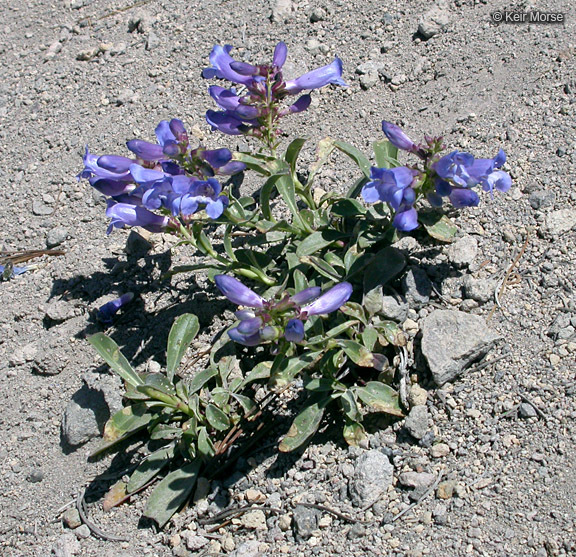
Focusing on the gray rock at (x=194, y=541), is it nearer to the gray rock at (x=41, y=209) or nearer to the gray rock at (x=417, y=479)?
the gray rock at (x=417, y=479)

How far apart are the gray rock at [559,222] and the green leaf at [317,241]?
1142 mm

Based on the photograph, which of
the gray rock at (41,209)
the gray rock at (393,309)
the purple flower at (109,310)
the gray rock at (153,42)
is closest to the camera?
the gray rock at (393,309)

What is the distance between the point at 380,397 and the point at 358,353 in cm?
26

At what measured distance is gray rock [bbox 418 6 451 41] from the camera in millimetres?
5188

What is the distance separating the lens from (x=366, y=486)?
3207mm

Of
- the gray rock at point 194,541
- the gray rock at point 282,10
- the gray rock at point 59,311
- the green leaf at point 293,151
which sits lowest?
the gray rock at point 194,541

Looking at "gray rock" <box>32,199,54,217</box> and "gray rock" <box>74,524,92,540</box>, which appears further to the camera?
"gray rock" <box>32,199,54,217</box>

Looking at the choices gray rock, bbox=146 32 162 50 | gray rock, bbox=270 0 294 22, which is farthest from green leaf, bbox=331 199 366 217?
gray rock, bbox=146 32 162 50

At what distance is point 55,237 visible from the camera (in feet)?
16.0

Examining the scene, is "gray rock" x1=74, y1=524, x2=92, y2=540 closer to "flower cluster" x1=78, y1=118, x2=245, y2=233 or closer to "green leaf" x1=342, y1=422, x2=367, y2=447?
"green leaf" x1=342, y1=422, x2=367, y2=447

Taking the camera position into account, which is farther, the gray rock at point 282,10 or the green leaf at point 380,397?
the gray rock at point 282,10

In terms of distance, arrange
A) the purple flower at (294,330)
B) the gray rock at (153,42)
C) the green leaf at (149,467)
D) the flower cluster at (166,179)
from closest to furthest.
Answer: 1. the purple flower at (294,330)
2. the flower cluster at (166,179)
3. the green leaf at (149,467)
4. the gray rock at (153,42)

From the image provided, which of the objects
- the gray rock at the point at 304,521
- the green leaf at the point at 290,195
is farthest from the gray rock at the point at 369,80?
the gray rock at the point at 304,521

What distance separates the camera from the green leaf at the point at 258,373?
3613mm
